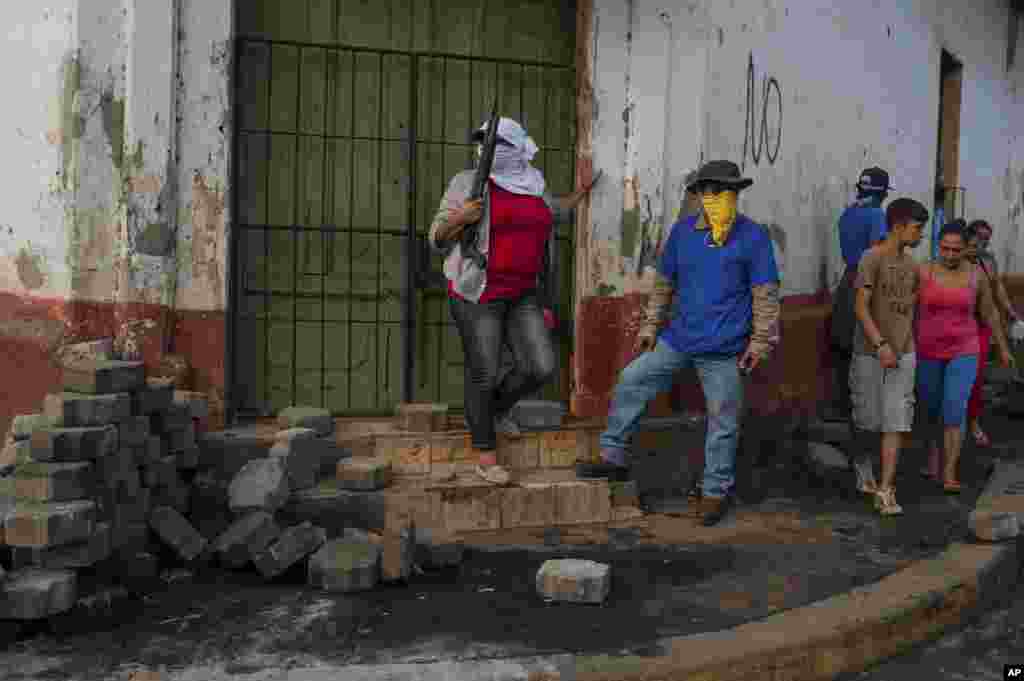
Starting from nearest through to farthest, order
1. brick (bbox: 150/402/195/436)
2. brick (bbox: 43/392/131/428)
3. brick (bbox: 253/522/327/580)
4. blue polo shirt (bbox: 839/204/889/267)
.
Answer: brick (bbox: 43/392/131/428), brick (bbox: 253/522/327/580), brick (bbox: 150/402/195/436), blue polo shirt (bbox: 839/204/889/267)

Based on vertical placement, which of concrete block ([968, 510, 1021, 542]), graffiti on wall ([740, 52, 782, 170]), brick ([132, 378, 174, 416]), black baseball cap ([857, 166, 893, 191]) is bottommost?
concrete block ([968, 510, 1021, 542])

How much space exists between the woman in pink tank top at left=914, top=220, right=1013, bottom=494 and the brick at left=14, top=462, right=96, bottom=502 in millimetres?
4633

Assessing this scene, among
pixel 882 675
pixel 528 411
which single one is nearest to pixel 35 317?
pixel 528 411

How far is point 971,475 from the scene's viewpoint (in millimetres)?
7441

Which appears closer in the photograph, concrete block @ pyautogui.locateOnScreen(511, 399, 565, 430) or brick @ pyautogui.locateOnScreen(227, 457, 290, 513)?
brick @ pyautogui.locateOnScreen(227, 457, 290, 513)

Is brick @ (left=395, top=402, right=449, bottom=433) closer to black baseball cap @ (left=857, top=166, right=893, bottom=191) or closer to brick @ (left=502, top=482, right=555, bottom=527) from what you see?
brick @ (left=502, top=482, right=555, bottom=527)

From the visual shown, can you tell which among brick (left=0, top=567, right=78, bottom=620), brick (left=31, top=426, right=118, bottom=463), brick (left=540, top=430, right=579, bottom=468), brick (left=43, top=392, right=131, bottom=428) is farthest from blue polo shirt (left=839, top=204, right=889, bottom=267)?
brick (left=0, top=567, right=78, bottom=620)

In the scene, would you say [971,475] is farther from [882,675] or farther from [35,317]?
[35,317]

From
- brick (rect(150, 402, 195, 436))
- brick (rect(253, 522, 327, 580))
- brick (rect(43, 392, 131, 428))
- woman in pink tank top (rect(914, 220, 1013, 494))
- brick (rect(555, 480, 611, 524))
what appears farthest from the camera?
woman in pink tank top (rect(914, 220, 1013, 494))

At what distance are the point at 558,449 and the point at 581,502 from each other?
461mm

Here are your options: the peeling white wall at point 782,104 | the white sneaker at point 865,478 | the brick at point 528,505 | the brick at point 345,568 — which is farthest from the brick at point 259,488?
the white sneaker at point 865,478

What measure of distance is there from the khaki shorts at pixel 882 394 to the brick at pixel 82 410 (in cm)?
389

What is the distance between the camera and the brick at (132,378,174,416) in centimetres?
498

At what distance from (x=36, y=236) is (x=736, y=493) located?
4.04 m
